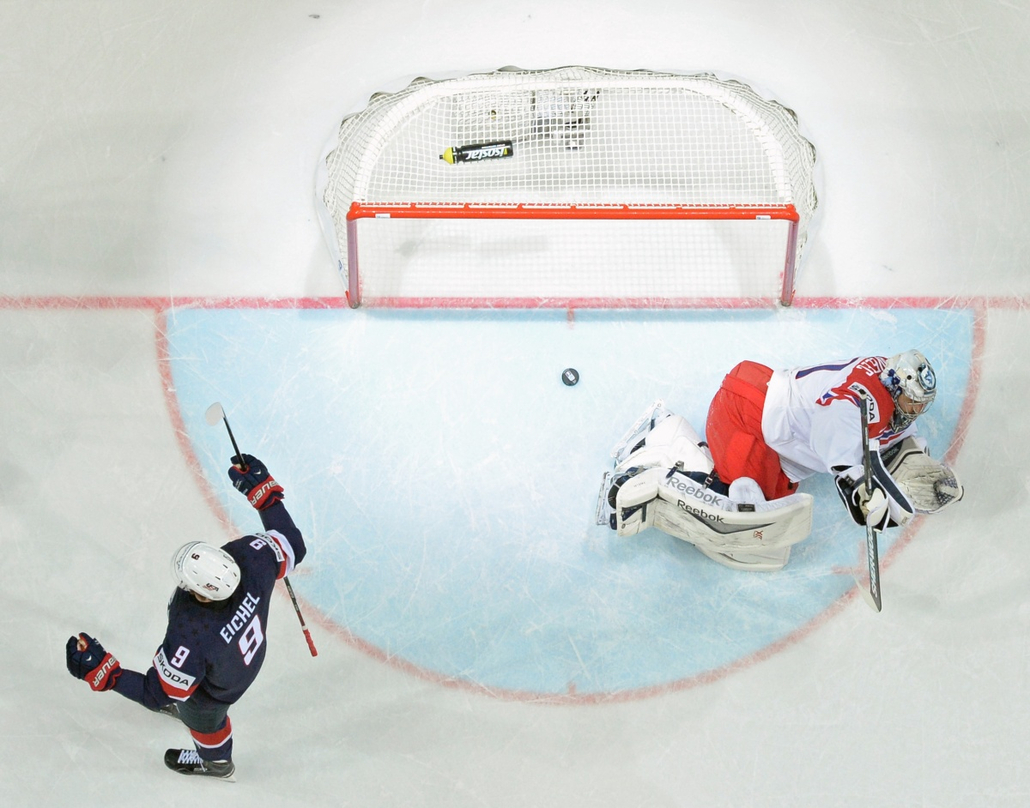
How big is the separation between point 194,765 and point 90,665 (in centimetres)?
86

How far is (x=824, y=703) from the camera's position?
4453 millimetres

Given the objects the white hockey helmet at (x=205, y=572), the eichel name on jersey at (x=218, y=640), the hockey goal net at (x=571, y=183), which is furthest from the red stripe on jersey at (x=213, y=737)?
the hockey goal net at (x=571, y=183)

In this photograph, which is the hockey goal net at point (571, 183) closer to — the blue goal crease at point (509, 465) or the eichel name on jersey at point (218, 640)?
the blue goal crease at point (509, 465)

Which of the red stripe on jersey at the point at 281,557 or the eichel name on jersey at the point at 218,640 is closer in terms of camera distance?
Answer: the eichel name on jersey at the point at 218,640

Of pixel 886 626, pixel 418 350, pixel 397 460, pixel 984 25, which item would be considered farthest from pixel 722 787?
pixel 984 25

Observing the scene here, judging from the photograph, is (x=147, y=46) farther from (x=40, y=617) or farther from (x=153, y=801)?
(x=153, y=801)

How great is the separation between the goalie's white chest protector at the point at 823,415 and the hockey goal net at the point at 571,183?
0.75 m

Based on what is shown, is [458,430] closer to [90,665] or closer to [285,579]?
[285,579]

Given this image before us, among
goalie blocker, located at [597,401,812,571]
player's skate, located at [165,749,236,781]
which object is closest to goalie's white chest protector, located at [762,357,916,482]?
goalie blocker, located at [597,401,812,571]

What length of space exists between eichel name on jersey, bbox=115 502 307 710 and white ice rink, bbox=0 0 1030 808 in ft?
2.44

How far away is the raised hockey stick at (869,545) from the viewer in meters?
3.87

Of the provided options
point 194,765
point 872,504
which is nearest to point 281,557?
point 194,765

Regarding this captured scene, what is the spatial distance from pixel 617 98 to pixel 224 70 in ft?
6.89

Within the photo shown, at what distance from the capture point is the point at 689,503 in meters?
4.20
